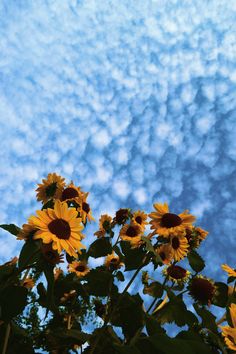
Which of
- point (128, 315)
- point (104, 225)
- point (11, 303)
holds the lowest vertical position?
point (11, 303)

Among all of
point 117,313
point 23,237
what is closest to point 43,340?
point 117,313

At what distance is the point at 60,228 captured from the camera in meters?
2.18

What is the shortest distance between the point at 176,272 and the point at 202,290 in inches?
16.0

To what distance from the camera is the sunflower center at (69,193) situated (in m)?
2.91

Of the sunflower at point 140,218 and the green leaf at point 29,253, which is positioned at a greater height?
the sunflower at point 140,218

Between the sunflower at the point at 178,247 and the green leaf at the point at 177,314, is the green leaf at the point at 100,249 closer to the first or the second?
the sunflower at the point at 178,247

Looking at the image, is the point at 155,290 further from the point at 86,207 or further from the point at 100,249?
the point at 86,207

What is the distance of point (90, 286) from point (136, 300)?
1.08 ft

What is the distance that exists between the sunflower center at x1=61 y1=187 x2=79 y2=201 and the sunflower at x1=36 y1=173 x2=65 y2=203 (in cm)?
7

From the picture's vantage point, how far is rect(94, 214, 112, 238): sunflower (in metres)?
4.02

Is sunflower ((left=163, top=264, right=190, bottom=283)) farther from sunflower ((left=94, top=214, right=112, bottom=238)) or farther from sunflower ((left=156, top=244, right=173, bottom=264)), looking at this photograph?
sunflower ((left=94, top=214, right=112, bottom=238))

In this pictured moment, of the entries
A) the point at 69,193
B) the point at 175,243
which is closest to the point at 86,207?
the point at 69,193

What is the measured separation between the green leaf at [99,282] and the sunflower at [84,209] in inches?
16.1

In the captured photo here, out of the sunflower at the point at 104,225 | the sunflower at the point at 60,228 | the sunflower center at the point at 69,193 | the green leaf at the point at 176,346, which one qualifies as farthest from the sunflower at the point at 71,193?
the green leaf at the point at 176,346
